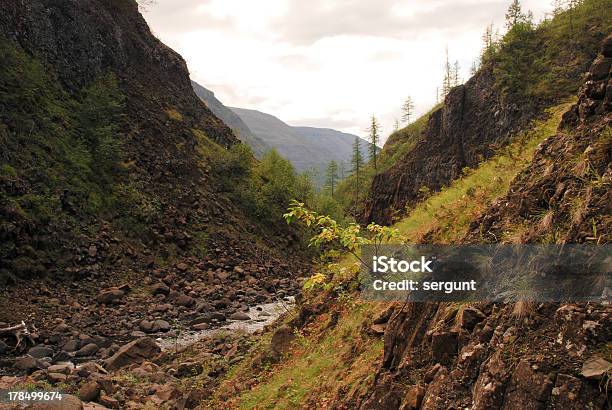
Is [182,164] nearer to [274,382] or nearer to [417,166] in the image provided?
[417,166]

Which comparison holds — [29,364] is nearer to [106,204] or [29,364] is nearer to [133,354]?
[133,354]

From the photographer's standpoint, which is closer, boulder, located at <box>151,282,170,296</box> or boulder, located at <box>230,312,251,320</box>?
boulder, located at <box>230,312,251,320</box>

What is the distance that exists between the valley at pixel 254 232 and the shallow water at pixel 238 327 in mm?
195

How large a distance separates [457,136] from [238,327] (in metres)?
32.9

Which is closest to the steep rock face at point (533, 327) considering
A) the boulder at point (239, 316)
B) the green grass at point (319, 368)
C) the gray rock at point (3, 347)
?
the green grass at point (319, 368)

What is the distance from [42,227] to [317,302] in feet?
80.9

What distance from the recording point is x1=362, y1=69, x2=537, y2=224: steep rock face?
130 ft

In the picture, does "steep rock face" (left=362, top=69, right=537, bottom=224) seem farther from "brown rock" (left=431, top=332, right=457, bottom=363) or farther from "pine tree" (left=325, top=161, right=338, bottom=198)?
"pine tree" (left=325, top=161, right=338, bottom=198)

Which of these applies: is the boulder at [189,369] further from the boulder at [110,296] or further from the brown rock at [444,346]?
the boulder at [110,296]

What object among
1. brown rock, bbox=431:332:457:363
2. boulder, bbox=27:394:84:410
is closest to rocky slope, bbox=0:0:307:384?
boulder, bbox=27:394:84:410

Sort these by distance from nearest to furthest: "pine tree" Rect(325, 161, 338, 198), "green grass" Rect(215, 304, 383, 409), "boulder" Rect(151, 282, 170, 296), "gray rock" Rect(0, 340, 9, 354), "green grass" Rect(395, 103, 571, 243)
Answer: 1. "green grass" Rect(215, 304, 383, 409)
2. "green grass" Rect(395, 103, 571, 243)
3. "gray rock" Rect(0, 340, 9, 354)
4. "boulder" Rect(151, 282, 170, 296)
5. "pine tree" Rect(325, 161, 338, 198)

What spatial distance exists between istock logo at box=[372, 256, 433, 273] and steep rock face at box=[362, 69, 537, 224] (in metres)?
28.2

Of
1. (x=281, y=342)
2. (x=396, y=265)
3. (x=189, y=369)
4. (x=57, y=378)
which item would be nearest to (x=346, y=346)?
(x=396, y=265)

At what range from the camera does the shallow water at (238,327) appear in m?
21.3
